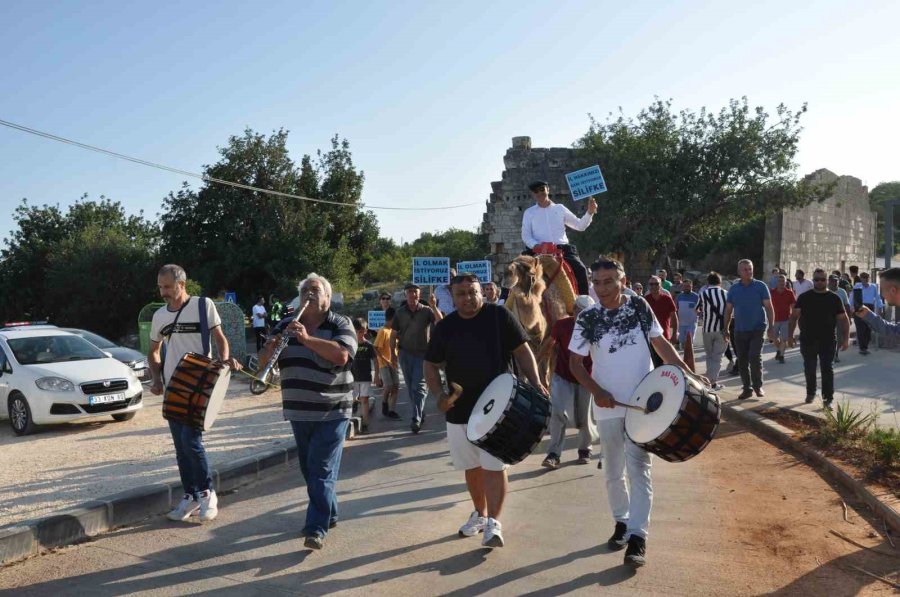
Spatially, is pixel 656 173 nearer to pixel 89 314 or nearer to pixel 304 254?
pixel 304 254

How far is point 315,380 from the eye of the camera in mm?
5973

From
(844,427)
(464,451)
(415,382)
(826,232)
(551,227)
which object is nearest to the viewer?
(464,451)

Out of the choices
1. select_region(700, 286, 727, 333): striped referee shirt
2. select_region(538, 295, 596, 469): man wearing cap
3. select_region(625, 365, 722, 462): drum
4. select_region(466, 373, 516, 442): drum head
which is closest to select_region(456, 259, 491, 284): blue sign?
select_region(700, 286, 727, 333): striped referee shirt

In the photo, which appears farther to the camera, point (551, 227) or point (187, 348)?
point (551, 227)

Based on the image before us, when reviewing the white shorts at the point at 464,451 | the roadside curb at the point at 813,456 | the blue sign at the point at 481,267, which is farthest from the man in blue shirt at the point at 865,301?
the white shorts at the point at 464,451

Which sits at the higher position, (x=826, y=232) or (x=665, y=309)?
(x=826, y=232)

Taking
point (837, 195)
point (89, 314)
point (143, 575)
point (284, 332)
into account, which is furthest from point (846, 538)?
point (89, 314)

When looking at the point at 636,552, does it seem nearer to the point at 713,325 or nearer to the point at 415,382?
the point at 415,382

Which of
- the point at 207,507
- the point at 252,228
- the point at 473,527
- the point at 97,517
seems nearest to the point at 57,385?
the point at 97,517

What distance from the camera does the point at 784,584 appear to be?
493 cm

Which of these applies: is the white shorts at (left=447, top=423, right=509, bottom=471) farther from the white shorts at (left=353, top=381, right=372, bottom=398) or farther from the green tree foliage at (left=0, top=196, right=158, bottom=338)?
the green tree foliage at (left=0, top=196, right=158, bottom=338)

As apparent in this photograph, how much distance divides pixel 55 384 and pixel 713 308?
10008 mm

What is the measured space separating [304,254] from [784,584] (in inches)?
1324

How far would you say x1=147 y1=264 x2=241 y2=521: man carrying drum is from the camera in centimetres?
667
